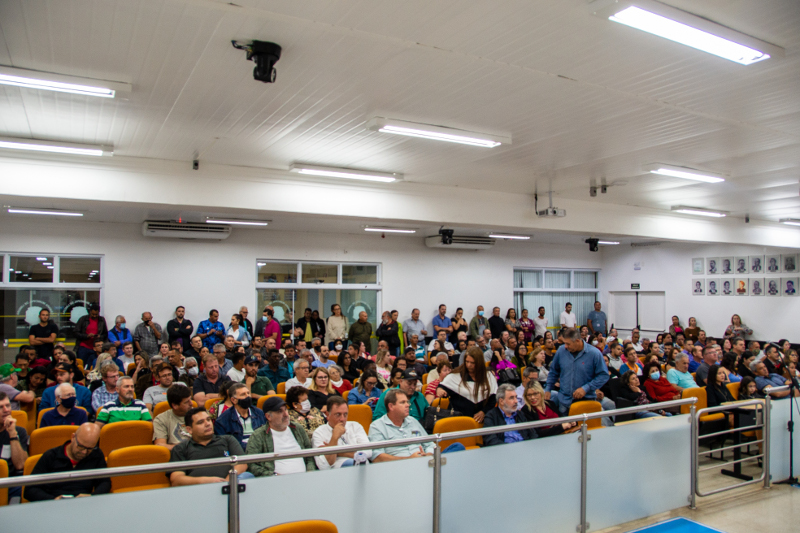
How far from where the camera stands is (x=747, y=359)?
309 inches

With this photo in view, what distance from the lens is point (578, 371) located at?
17.5 feet

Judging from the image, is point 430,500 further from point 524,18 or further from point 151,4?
point 151,4

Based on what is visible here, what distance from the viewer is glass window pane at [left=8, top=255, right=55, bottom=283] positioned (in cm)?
977

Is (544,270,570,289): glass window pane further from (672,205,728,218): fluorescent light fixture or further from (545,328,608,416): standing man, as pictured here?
(545,328,608,416): standing man

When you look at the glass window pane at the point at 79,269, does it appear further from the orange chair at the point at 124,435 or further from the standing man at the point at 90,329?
the orange chair at the point at 124,435

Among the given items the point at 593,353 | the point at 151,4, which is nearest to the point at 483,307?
the point at 593,353

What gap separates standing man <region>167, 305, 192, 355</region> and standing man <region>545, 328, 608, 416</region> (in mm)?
7466

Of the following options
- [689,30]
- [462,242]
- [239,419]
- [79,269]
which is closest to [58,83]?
[239,419]

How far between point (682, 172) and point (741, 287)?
865 cm

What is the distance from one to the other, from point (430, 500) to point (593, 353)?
2736 mm

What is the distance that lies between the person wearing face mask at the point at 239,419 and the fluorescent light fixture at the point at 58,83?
8.00ft

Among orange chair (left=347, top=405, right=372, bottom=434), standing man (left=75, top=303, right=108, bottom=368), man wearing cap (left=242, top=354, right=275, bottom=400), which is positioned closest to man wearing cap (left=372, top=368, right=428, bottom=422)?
orange chair (left=347, top=405, right=372, bottom=434)

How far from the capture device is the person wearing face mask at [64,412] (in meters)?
4.54

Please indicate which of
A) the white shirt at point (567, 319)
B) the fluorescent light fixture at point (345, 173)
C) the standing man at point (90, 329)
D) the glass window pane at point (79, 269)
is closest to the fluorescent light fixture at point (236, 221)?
the glass window pane at point (79, 269)
